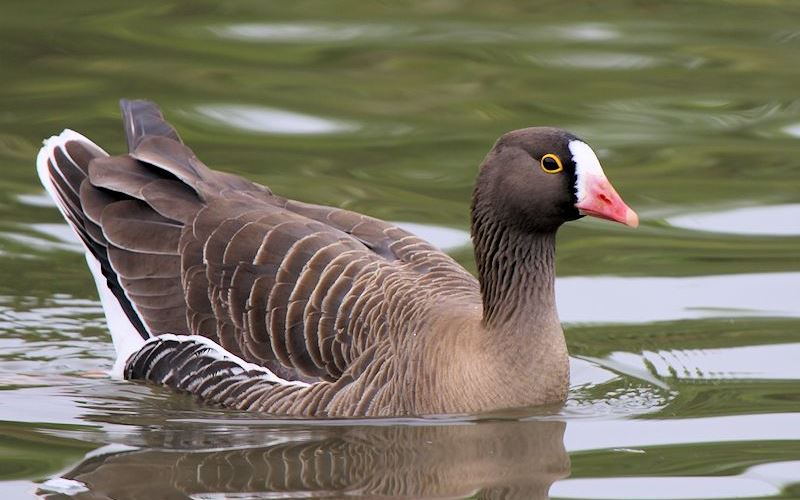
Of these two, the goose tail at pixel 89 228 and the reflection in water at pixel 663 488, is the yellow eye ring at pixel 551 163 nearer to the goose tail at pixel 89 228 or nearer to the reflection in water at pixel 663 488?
the reflection in water at pixel 663 488

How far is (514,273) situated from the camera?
1047 centimetres

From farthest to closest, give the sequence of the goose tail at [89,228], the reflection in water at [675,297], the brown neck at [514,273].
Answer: the reflection in water at [675,297], the goose tail at [89,228], the brown neck at [514,273]

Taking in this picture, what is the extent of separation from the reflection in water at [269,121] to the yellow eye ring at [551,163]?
573cm

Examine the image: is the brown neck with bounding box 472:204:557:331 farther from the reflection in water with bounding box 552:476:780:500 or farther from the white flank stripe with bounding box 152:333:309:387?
the reflection in water with bounding box 552:476:780:500

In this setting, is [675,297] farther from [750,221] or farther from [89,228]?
[89,228]

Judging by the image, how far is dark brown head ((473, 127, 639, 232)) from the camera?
1001 centimetres

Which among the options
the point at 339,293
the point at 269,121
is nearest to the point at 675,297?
the point at 339,293

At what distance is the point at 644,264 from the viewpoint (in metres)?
13.0

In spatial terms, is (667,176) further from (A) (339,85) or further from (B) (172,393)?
(B) (172,393)

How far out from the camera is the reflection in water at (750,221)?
13523 mm

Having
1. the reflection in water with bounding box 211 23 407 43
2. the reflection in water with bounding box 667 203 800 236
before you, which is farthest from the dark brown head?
the reflection in water with bounding box 211 23 407 43

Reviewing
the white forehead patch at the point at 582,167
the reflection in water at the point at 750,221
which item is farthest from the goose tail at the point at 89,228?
the reflection in water at the point at 750,221

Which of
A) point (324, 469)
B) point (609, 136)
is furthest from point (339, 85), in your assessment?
point (324, 469)

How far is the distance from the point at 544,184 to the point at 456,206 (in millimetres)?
4010
